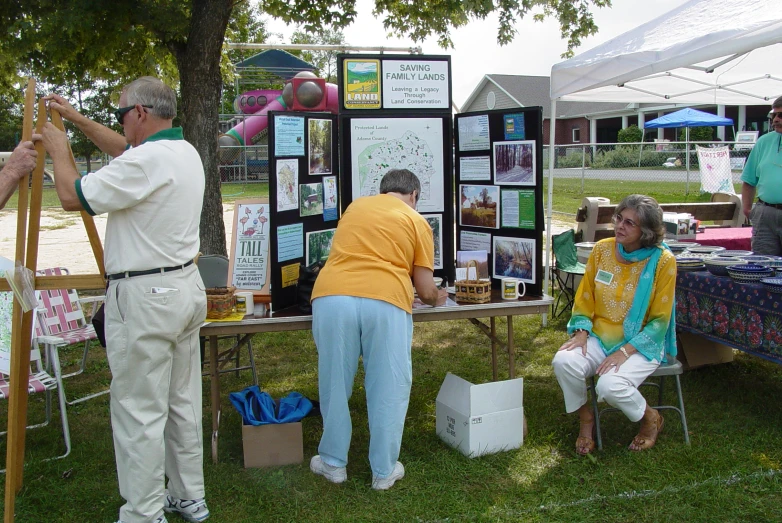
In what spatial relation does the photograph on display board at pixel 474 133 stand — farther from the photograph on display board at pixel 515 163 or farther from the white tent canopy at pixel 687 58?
the white tent canopy at pixel 687 58

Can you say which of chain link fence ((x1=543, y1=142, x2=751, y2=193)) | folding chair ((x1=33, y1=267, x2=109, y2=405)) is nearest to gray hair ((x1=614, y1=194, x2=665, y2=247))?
folding chair ((x1=33, y1=267, x2=109, y2=405))

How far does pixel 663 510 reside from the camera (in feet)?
10.2

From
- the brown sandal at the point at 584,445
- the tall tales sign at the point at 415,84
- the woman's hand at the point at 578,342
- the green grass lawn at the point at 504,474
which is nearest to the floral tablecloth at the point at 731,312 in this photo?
the green grass lawn at the point at 504,474

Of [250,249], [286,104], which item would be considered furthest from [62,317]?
[286,104]

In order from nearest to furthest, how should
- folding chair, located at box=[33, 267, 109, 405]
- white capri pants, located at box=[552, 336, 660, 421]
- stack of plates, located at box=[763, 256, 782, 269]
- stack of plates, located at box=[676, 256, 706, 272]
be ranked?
white capri pants, located at box=[552, 336, 660, 421] → stack of plates, located at box=[763, 256, 782, 269] → stack of plates, located at box=[676, 256, 706, 272] → folding chair, located at box=[33, 267, 109, 405]

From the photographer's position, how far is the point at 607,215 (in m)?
7.17

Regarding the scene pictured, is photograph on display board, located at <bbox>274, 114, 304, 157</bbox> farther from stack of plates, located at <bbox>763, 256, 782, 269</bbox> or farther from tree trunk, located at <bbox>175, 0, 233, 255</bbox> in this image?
tree trunk, located at <bbox>175, 0, 233, 255</bbox>

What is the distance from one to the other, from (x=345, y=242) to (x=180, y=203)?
0.79 meters

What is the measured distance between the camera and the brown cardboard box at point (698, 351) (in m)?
4.95

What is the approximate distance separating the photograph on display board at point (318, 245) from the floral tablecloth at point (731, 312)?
2.23 metres

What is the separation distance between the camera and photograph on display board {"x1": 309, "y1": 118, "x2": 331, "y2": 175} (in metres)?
3.85

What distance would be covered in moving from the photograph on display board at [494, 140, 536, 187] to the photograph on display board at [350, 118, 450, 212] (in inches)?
13.2

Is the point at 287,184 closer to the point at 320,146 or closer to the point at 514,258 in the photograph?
the point at 320,146

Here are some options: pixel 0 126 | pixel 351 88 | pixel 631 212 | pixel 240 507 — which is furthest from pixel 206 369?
pixel 0 126
